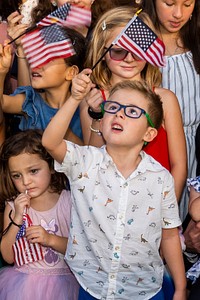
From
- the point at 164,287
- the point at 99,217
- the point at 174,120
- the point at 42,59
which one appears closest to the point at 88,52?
the point at 42,59

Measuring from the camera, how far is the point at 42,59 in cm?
382

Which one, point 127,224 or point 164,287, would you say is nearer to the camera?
point 127,224

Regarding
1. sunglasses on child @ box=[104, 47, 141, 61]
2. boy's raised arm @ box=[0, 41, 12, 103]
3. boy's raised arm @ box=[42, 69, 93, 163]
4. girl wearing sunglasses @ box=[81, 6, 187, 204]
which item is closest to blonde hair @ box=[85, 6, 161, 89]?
girl wearing sunglasses @ box=[81, 6, 187, 204]

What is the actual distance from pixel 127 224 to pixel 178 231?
1.11ft

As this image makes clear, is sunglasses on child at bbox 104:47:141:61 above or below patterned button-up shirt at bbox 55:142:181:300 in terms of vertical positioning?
above

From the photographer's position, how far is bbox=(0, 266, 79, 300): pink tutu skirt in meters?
3.72

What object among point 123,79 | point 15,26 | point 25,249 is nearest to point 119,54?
point 123,79

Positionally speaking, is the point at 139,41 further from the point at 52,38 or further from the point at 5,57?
the point at 5,57

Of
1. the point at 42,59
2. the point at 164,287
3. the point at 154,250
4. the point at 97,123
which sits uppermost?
the point at 42,59

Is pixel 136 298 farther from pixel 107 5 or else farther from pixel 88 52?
pixel 107 5

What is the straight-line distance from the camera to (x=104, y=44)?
153 inches

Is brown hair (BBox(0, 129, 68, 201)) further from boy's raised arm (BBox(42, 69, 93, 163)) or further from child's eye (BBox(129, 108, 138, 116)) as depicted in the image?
child's eye (BBox(129, 108, 138, 116))

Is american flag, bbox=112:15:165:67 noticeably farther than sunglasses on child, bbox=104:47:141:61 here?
Result: No

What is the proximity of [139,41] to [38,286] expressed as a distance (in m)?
1.44
